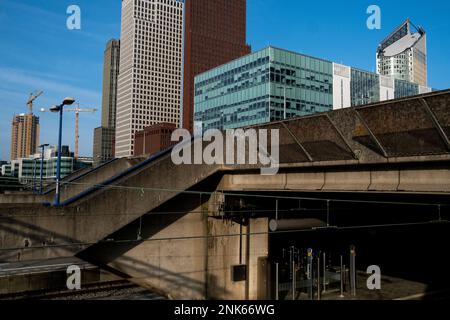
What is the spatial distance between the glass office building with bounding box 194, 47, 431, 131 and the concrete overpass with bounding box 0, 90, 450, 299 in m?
48.9

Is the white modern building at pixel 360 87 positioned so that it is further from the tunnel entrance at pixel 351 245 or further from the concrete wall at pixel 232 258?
the concrete wall at pixel 232 258

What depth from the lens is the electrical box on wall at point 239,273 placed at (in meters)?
21.5

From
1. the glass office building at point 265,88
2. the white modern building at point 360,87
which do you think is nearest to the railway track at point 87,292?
the glass office building at point 265,88

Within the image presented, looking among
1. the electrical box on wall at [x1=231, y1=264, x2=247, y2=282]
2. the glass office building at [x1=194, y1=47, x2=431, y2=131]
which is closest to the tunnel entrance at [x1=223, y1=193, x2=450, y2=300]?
the electrical box on wall at [x1=231, y1=264, x2=247, y2=282]

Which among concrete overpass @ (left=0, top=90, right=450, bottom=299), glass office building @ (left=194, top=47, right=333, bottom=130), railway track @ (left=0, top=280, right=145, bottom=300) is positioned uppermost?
glass office building @ (left=194, top=47, right=333, bottom=130)

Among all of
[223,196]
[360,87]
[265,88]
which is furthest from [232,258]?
[360,87]

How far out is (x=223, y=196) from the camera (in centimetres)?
2058

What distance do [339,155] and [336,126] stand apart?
4.03 feet

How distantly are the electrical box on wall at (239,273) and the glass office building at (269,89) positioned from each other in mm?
49106

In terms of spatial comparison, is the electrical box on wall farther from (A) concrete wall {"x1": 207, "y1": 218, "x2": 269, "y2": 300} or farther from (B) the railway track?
(B) the railway track

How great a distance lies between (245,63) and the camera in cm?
8319

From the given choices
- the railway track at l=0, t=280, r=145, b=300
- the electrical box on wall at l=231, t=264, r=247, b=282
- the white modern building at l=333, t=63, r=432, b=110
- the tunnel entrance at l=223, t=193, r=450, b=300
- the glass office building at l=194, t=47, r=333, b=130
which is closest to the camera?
the railway track at l=0, t=280, r=145, b=300

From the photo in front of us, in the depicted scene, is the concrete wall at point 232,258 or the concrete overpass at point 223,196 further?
the concrete wall at point 232,258

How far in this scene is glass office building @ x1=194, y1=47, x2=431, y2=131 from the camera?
7738 cm
